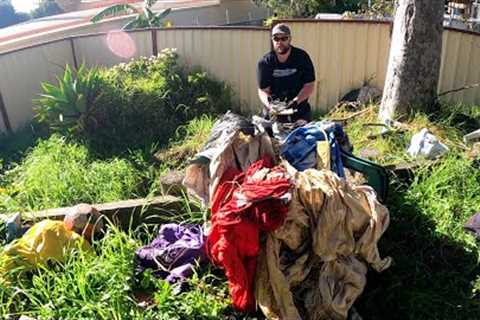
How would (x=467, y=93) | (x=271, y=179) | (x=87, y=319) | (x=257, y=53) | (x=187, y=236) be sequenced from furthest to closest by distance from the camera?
1. (x=257, y=53)
2. (x=467, y=93)
3. (x=187, y=236)
4. (x=271, y=179)
5. (x=87, y=319)

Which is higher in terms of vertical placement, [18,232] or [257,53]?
[257,53]

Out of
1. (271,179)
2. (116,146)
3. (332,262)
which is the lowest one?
(116,146)

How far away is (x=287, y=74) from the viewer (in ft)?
14.8

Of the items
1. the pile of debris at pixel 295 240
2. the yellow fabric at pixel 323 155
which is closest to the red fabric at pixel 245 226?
the pile of debris at pixel 295 240

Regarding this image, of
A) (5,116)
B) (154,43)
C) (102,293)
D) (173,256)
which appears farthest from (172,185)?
(5,116)

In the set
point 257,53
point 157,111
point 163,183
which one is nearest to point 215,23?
point 257,53

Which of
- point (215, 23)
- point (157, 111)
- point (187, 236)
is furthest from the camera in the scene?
point (215, 23)

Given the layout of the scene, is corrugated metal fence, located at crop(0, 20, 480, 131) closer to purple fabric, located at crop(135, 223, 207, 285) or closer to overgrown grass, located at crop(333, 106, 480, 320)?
overgrown grass, located at crop(333, 106, 480, 320)

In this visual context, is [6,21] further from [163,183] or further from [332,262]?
[332,262]

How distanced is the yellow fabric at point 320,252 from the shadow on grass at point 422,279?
34 centimetres

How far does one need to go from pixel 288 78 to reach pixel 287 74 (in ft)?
0.14

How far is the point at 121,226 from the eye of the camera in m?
3.64

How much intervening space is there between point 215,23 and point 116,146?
11551mm

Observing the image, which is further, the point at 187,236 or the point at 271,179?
the point at 187,236
